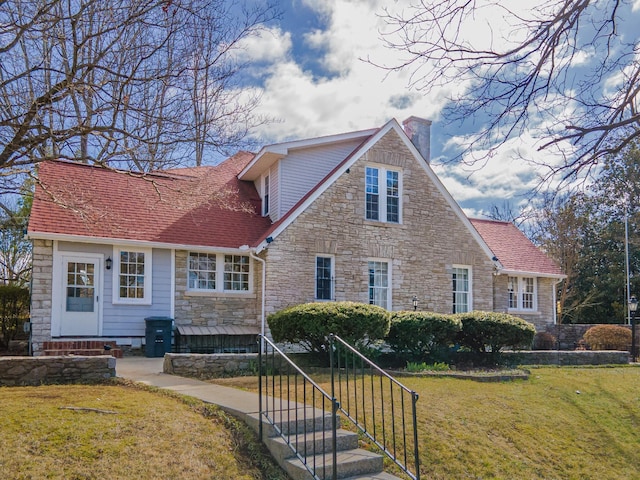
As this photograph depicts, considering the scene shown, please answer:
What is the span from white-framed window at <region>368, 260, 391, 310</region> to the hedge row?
296 centimetres

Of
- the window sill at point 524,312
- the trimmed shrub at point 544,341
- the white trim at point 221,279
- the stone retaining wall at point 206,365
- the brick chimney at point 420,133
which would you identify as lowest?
the trimmed shrub at point 544,341

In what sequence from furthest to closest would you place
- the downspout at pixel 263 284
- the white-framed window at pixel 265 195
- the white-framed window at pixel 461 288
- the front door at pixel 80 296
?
the white-framed window at pixel 461 288
the white-framed window at pixel 265 195
the downspout at pixel 263 284
the front door at pixel 80 296

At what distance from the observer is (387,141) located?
1686 cm

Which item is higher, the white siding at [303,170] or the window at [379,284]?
the white siding at [303,170]

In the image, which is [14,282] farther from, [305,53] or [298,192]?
[305,53]

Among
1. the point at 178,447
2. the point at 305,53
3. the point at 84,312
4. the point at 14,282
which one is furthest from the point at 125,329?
the point at 14,282

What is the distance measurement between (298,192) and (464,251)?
5.62 m

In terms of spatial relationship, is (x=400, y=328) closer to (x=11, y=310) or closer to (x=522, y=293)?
(x=522, y=293)

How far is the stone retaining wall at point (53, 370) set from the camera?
845cm

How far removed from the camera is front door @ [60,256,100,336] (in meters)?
13.4

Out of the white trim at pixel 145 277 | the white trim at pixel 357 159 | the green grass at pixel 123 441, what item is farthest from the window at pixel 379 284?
the green grass at pixel 123 441

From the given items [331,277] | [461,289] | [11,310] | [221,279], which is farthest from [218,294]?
[461,289]

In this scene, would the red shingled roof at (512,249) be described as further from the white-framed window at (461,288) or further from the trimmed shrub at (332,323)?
the trimmed shrub at (332,323)

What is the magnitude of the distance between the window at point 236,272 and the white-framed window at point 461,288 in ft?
21.5
